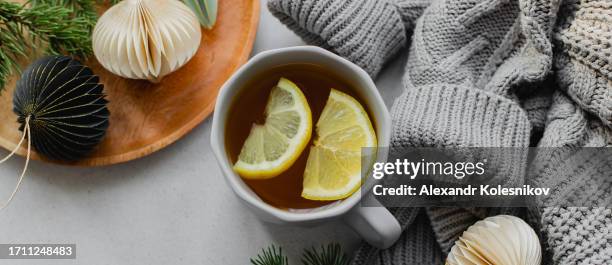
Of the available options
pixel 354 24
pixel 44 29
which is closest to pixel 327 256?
pixel 354 24

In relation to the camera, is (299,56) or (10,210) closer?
(299,56)

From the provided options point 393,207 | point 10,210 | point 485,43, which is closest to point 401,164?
point 393,207

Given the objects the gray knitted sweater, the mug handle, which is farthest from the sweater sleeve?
the mug handle

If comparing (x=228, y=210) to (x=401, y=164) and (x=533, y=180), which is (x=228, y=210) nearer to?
(x=401, y=164)

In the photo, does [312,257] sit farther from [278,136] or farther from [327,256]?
[278,136]

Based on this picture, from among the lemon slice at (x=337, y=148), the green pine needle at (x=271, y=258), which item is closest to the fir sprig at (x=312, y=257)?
Result: the green pine needle at (x=271, y=258)

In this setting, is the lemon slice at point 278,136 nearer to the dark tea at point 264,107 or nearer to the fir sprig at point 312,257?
the dark tea at point 264,107
